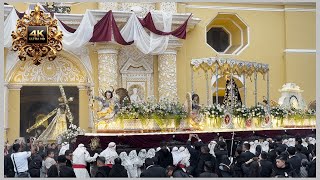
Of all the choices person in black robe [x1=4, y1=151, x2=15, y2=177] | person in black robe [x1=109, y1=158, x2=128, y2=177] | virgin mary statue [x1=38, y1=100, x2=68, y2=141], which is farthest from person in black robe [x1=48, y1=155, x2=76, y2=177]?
virgin mary statue [x1=38, y1=100, x2=68, y2=141]

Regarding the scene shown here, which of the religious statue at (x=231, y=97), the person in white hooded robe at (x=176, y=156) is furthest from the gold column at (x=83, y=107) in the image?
the person in white hooded robe at (x=176, y=156)

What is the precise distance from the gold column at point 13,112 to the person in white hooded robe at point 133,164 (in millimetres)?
9272

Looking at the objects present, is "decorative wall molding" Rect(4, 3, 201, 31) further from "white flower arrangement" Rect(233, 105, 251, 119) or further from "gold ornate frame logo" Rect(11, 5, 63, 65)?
"gold ornate frame logo" Rect(11, 5, 63, 65)

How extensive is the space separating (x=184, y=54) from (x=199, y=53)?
733 millimetres


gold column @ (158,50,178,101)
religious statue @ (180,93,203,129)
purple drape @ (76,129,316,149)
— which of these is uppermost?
gold column @ (158,50,178,101)

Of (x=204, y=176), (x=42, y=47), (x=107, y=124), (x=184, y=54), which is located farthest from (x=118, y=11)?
(x=204, y=176)

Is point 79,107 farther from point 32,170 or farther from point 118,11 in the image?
point 32,170

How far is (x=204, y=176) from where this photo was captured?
Answer: 980 centimetres

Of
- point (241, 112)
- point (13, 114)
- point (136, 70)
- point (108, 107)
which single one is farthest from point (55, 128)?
point (241, 112)

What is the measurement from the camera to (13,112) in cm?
2239

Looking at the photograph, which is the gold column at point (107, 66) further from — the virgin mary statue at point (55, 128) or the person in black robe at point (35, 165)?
the person in black robe at point (35, 165)

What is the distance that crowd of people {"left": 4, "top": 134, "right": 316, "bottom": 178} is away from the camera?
10672mm

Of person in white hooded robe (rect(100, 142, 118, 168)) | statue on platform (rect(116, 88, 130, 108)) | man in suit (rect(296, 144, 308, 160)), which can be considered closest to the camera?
man in suit (rect(296, 144, 308, 160))

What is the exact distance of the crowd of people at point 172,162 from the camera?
35.0 ft
